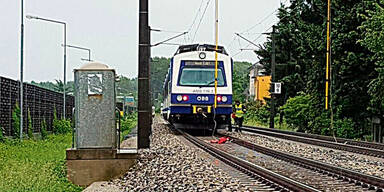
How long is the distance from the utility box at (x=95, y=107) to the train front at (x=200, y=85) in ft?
35.1

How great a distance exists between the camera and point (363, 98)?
25.2 m

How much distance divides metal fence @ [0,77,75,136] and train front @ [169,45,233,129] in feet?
21.8

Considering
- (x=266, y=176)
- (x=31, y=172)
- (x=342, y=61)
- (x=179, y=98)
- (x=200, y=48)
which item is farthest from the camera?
(x=342, y=61)

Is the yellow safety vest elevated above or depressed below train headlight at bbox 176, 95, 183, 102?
below

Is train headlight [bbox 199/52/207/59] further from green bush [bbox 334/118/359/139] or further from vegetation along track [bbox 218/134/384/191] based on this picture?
green bush [bbox 334/118/359/139]

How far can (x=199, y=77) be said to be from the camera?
22469 millimetres

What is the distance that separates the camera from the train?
22.2m

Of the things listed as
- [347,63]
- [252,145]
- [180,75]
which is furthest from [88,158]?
[347,63]

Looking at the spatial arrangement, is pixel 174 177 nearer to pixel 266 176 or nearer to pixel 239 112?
pixel 266 176

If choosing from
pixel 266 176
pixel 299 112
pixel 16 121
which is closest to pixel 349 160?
pixel 266 176

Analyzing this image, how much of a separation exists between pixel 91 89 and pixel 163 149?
5723 millimetres

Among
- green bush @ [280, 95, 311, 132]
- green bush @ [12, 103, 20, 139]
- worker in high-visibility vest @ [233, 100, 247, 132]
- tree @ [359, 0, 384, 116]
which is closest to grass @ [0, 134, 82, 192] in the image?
green bush @ [12, 103, 20, 139]

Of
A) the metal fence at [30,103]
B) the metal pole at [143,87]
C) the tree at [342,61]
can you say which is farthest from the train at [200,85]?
the metal fence at [30,103]

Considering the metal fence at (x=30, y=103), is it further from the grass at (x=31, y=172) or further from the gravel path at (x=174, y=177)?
the gravel path at (x=174, y=177)
